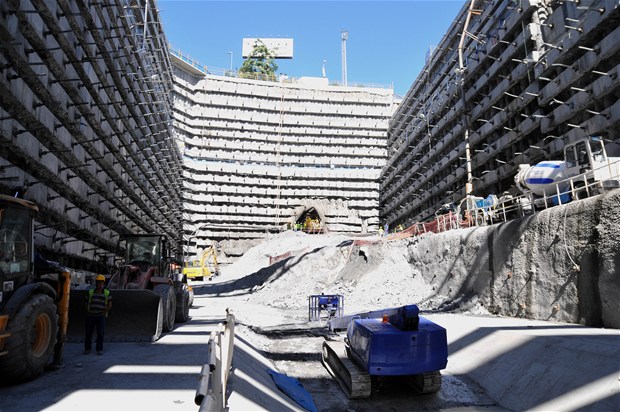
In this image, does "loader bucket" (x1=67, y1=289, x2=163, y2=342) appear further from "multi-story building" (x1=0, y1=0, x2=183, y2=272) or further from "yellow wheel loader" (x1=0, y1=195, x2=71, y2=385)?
"multi-story building" (x1=0, y1=0, x2=183, y2=272)

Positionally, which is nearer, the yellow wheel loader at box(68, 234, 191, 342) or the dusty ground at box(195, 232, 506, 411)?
the dusty ground at box(195, 232, 506, 411)

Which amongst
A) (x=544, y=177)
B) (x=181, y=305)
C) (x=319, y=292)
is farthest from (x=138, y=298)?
(x=319, y=292)

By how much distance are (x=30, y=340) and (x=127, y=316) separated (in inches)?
153

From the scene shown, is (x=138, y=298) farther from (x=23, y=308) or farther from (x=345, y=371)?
(x=345, y=371)

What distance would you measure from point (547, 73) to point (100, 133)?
99.0 ft

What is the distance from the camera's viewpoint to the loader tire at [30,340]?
5.96 m

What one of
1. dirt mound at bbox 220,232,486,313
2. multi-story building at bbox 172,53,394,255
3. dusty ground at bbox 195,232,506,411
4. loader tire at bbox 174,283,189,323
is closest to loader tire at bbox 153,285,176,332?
loader tire at bbox 174,283,189,323

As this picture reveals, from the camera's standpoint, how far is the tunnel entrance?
61.6 metres

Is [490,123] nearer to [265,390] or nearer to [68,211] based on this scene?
[68,211]

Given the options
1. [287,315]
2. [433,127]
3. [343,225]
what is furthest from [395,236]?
[343,225]

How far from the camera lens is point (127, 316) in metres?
10.2

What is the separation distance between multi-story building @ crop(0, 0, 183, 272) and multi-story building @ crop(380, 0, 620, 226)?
27251 mm

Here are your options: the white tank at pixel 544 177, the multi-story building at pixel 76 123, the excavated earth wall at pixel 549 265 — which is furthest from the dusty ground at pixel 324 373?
the white tank at pixel 544 177

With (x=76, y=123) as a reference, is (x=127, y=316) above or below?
below
